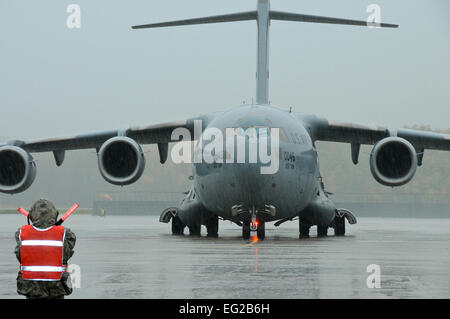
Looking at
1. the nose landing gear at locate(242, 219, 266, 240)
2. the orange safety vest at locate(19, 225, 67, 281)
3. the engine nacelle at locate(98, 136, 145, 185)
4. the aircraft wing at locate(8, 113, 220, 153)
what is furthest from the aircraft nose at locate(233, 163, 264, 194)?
the orange safety vest at locate(19, 225, 67, 281)

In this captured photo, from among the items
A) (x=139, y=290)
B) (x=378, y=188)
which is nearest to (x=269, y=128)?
(x=139, y=290)

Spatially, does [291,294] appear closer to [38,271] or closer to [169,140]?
[38,271]

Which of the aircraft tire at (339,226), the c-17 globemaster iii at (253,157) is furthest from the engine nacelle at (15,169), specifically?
the aircraft tire at (339,226)

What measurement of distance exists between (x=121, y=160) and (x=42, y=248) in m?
14.4

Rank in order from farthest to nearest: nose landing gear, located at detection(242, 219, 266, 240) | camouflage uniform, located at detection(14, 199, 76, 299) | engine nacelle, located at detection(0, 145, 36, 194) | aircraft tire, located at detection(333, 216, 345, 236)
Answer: aircraft tire, located at detection(333, 216, 345, 236)
engine nacelle, located at detection(0, 145, 36, 194)
nose landing gear, located at detection(242, 219, 266, 240)
camouflage uniform, located at detection(14, 199, 76, 299)

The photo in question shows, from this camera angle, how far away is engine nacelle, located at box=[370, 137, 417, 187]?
2008 cm

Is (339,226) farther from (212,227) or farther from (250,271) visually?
(250,271)

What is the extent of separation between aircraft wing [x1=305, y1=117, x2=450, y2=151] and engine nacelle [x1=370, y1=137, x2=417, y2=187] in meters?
1.37

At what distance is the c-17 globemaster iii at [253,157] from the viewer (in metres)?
17.5

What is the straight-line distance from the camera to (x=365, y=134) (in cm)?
2253

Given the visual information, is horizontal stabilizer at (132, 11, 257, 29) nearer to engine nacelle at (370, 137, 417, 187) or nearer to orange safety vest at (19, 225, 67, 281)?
engine nacelle at (370, 137, 417, 187)

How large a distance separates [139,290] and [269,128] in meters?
9.63
